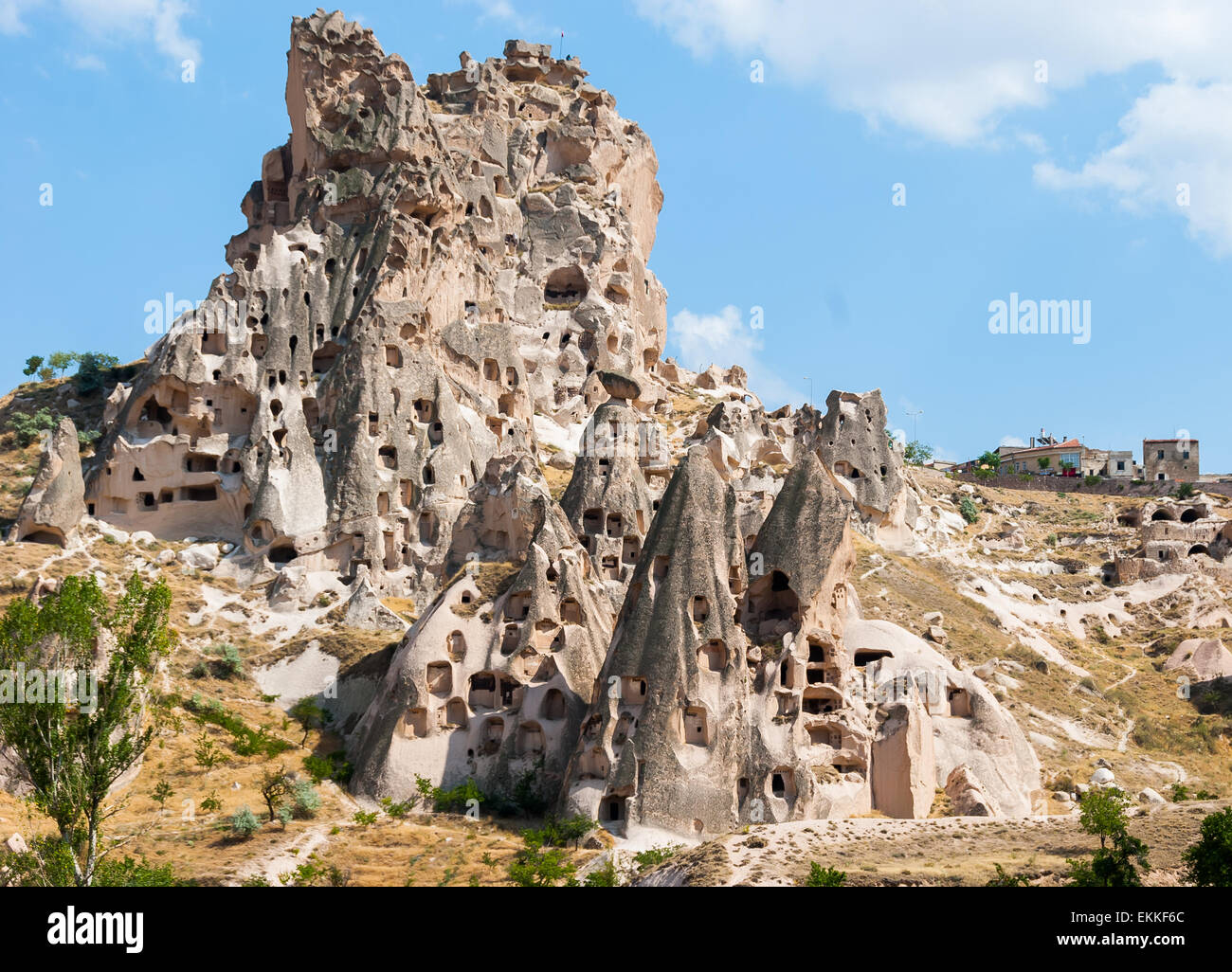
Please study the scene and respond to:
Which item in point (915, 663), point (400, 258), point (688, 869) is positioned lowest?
point (688, 869)

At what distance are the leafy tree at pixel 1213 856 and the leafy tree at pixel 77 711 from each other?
74.3 ft

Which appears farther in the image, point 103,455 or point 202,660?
point 103,455

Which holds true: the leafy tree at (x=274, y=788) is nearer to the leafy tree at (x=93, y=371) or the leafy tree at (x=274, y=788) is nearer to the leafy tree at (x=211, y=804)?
the leafy tree at (x=211, y=804)

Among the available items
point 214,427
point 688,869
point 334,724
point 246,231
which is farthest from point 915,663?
point 246,231

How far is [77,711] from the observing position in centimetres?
3509

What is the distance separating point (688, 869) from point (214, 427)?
45.6m

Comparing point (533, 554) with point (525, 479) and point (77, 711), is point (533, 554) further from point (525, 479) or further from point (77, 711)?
point (77, 711)

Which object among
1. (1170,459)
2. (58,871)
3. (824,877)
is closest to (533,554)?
(58,871)

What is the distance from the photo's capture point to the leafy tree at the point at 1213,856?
3059cm

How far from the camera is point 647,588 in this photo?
1938 inches

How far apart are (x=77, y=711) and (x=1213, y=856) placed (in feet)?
79.8

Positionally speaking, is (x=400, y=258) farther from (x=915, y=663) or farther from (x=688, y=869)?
(x=688, y=869)

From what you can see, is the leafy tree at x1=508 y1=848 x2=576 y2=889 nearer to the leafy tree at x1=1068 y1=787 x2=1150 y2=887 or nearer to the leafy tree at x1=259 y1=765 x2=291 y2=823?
the leafy tree at x1=259 y1=765 x2=291 y2=823

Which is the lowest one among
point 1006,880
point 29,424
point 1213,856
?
point 1006,880
